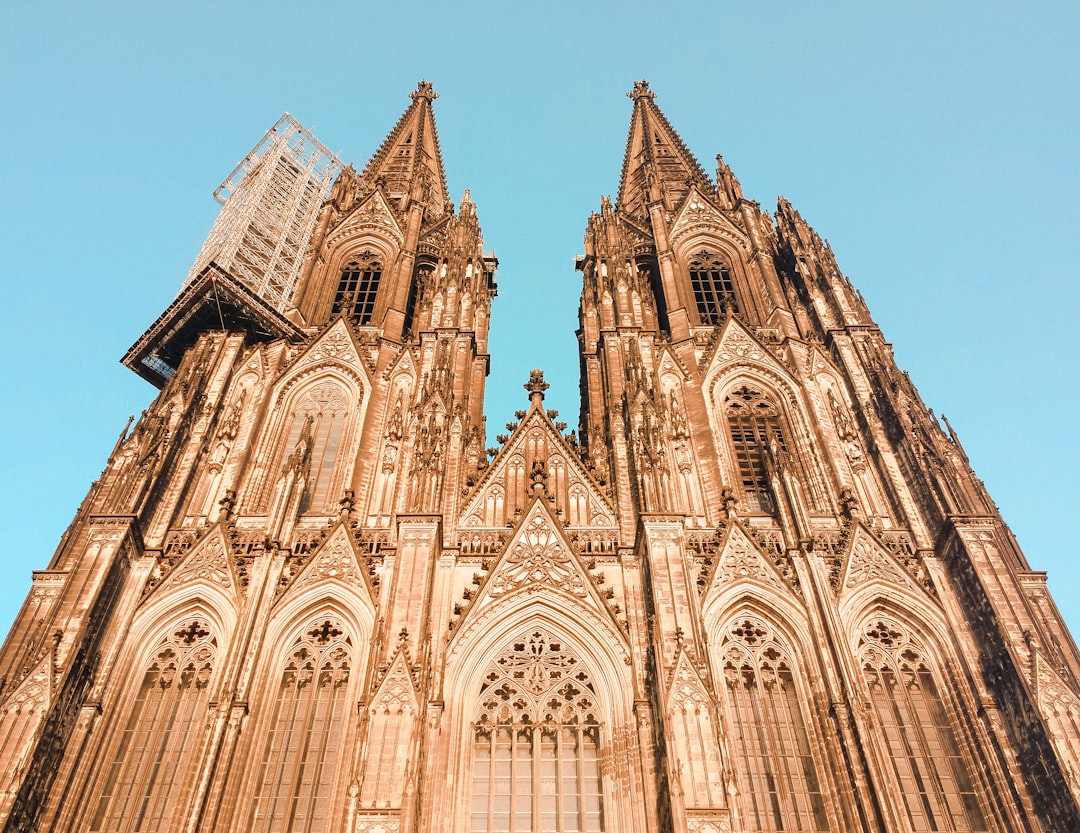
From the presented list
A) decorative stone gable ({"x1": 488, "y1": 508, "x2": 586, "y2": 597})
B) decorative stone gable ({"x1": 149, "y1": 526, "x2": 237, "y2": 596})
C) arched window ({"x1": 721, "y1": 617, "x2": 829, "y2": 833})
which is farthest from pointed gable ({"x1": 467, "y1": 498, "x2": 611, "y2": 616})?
decorative stone gable ({"x1": 149, "y1": 526, "x2": 237, "y2": 596})

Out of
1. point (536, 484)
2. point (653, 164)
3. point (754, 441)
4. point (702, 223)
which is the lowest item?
point (536, 484)

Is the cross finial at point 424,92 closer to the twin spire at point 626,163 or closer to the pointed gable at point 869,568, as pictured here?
the twin spire at point 626,163

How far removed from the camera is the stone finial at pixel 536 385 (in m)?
28.1

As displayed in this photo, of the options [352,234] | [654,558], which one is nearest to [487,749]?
[654,558]

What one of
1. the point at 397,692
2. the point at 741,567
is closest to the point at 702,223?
the point at 741,567

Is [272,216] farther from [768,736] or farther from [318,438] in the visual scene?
→ [768,736]

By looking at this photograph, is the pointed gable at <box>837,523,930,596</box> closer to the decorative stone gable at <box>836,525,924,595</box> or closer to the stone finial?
the decorative stone gable at <box>836,525,924,595</box>

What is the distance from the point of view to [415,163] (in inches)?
1699

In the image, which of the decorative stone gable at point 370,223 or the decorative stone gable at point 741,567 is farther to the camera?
the decorative stone gable at point 370,223

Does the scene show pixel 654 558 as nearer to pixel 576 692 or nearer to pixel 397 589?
pixel 576 692

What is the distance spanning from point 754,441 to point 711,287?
8407 mm

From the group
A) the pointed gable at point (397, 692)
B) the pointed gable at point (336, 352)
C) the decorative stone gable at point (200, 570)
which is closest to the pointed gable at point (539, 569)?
the pointed gable at point (397, 692)

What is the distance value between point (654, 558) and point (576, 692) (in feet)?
9.82

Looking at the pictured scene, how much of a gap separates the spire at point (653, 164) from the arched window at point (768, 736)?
67.2ft
